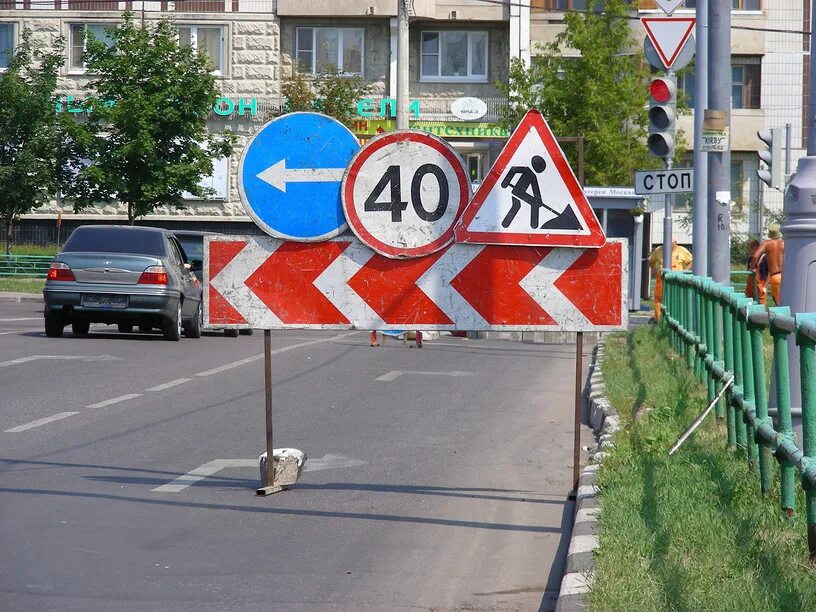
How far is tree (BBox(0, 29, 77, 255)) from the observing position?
1550 inches

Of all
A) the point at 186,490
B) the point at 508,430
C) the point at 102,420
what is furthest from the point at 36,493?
the point at 508,430

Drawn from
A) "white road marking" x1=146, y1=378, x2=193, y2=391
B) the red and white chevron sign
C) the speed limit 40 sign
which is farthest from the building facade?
the speed limit 40 sign

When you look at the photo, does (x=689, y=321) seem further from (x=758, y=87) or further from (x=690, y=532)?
(x=758, y=87)

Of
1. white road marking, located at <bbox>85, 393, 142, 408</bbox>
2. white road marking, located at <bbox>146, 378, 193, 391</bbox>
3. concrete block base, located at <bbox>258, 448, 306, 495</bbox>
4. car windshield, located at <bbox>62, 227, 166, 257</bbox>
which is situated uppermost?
car windshield, located at <bbox>62, 227, 166, 257</bbox>

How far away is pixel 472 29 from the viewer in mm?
48156

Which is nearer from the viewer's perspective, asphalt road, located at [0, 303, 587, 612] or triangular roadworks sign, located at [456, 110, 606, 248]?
asphalt road, located at [0, 303, 587, 612]

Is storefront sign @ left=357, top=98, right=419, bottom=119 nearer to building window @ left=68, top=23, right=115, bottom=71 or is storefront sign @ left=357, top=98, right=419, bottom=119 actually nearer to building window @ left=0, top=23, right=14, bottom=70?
building window @ left=68, top=23, right=115, bottom=71

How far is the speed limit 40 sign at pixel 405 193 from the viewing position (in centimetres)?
764

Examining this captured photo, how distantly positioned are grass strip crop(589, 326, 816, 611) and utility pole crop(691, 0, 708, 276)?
1045 cm

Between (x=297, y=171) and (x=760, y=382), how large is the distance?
2.74m

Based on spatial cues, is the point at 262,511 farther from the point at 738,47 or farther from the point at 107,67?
the point at 738,47

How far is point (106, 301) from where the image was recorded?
2027 centimetres

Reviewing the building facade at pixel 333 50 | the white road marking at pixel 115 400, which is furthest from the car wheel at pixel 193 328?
the building facade at pixel 333 50

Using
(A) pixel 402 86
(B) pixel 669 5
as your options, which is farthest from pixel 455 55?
(B) pixel 669 5
